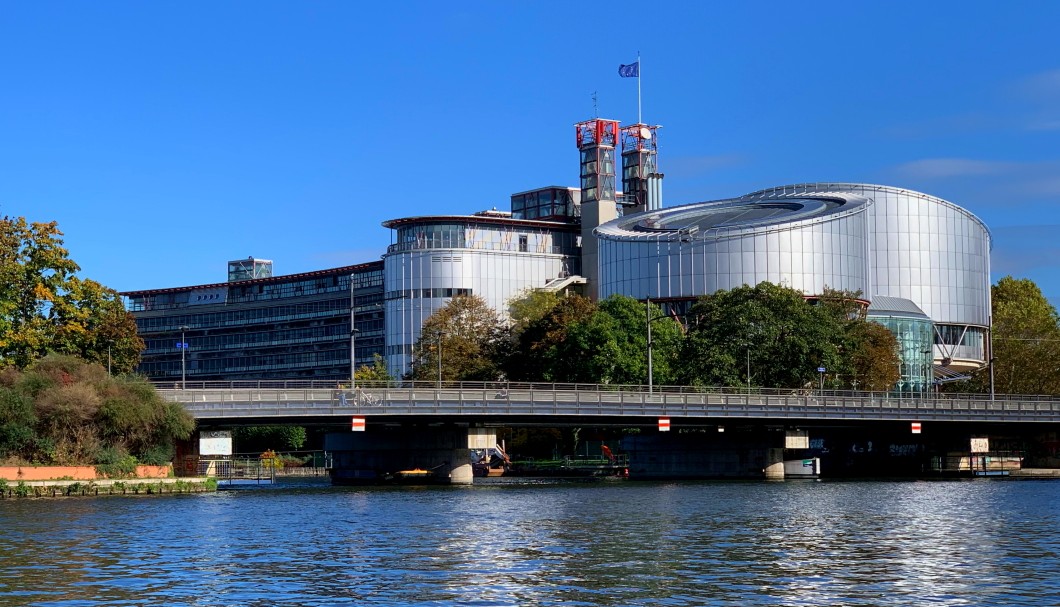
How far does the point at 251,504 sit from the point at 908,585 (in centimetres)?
4717

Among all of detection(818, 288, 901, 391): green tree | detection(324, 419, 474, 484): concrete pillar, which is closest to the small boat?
detection(324, 419, 474, 484): concrete pillar

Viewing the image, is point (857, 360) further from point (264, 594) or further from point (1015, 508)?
point (264, 594)

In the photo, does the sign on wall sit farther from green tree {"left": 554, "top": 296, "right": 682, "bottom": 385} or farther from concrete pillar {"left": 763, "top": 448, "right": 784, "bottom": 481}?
concrete pillar {"left": 763, "top": 448, "right": 784, "bottom": 481}

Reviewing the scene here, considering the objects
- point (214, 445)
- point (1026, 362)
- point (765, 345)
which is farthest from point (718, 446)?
point (1026, 362)

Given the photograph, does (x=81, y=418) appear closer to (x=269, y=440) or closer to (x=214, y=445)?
(x=214, y=445)

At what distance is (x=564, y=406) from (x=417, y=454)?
51.5ft

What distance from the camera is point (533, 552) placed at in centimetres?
4794

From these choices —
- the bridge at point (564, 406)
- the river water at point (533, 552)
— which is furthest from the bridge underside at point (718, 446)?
the river water at point (533, 552)

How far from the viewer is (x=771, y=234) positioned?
186 meters

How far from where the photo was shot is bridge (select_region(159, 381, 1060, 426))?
91438 mm

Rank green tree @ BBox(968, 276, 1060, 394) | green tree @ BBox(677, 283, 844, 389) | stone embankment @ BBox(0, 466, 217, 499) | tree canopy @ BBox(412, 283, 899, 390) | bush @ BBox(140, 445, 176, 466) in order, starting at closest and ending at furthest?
stone embankment @ BBox(0, 466, 217, 499)
bush @ BBox(140, 445, 176, 466)
green tree @ BBox(677, 283, 844, 389)
tree canopy @ BBox(412, 283, 899, 390)
green tree @ BBox(968, 276, 1060, 394)

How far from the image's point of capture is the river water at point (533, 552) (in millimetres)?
37031

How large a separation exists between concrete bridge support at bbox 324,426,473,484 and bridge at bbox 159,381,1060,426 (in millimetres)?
4870

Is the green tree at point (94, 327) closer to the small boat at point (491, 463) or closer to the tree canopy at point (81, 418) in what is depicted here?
the tree canopy at point (81, 418)
